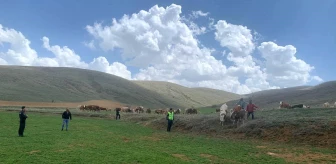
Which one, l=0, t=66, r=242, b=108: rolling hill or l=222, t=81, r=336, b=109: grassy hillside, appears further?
l=0, t=66, r=242, b=108: rolling hill

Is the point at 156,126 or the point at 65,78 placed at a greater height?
the point at 65,78

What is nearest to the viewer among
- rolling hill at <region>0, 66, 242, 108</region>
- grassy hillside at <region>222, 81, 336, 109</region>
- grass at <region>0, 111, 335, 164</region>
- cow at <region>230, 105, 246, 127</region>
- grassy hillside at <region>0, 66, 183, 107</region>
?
grass at <region>0, 111, 335, 164</region>

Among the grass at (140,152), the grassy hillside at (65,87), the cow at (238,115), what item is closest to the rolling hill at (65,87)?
the grassy hillside at (65,87)

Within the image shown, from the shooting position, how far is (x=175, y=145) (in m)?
20.4

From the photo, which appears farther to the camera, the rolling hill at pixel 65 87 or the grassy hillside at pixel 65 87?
the rolling hill at pixel 65 87

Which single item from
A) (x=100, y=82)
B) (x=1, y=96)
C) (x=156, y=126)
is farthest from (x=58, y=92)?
(x=156, y=126)

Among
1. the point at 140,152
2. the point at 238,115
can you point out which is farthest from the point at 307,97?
the point at 140,152

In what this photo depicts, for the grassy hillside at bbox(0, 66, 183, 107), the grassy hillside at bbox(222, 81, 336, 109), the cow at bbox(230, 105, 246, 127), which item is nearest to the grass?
the cow at bbox(230, 105, 246, 127)

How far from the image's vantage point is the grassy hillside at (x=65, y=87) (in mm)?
93812

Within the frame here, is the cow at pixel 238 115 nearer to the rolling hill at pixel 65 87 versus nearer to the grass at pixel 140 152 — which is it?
the grass at pixel 140 152

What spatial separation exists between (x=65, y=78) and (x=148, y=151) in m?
123

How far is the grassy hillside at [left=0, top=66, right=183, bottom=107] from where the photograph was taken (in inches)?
3693

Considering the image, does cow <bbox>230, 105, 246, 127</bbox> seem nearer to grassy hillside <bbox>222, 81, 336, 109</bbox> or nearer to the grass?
the grass

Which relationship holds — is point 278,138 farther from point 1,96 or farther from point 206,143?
point 1,96
